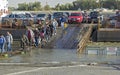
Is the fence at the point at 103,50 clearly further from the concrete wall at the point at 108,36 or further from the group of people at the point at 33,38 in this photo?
the concrete wall at the point at 108,36

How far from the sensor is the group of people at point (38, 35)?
1355 inches

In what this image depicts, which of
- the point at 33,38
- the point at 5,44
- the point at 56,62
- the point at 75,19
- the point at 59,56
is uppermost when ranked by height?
the point at 75,19

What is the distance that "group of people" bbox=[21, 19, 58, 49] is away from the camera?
34.4 meters

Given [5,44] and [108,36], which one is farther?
[108,36]

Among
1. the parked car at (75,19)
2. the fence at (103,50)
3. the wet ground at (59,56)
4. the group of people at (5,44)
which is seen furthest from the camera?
the parked car at (75,19)

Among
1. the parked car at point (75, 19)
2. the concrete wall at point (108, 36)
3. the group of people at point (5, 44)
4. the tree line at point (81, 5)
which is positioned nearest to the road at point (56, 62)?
the group of people at point (5, 44)

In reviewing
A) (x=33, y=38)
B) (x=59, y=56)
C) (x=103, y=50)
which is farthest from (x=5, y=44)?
(x=103, y=50)

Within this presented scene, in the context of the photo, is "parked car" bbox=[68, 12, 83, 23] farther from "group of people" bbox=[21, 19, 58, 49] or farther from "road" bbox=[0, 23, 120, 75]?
"road" bbox=[0, 23, 120, 75]

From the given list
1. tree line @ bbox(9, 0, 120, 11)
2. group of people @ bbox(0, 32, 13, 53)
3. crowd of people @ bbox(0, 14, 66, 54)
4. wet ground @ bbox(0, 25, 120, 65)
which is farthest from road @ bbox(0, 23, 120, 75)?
tree line @ bbox(9, 0, 120, 11)

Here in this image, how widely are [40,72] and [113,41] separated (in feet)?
63.9

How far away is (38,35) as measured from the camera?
36031 millimetres

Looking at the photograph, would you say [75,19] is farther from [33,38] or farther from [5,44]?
[5,44]

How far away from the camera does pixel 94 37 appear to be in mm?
41281

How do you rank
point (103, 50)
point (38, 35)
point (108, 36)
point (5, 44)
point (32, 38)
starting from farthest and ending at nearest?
point (108, 36) < point (38, 35) < point (32, 38) < point (5, 44) < point (103, 50)
